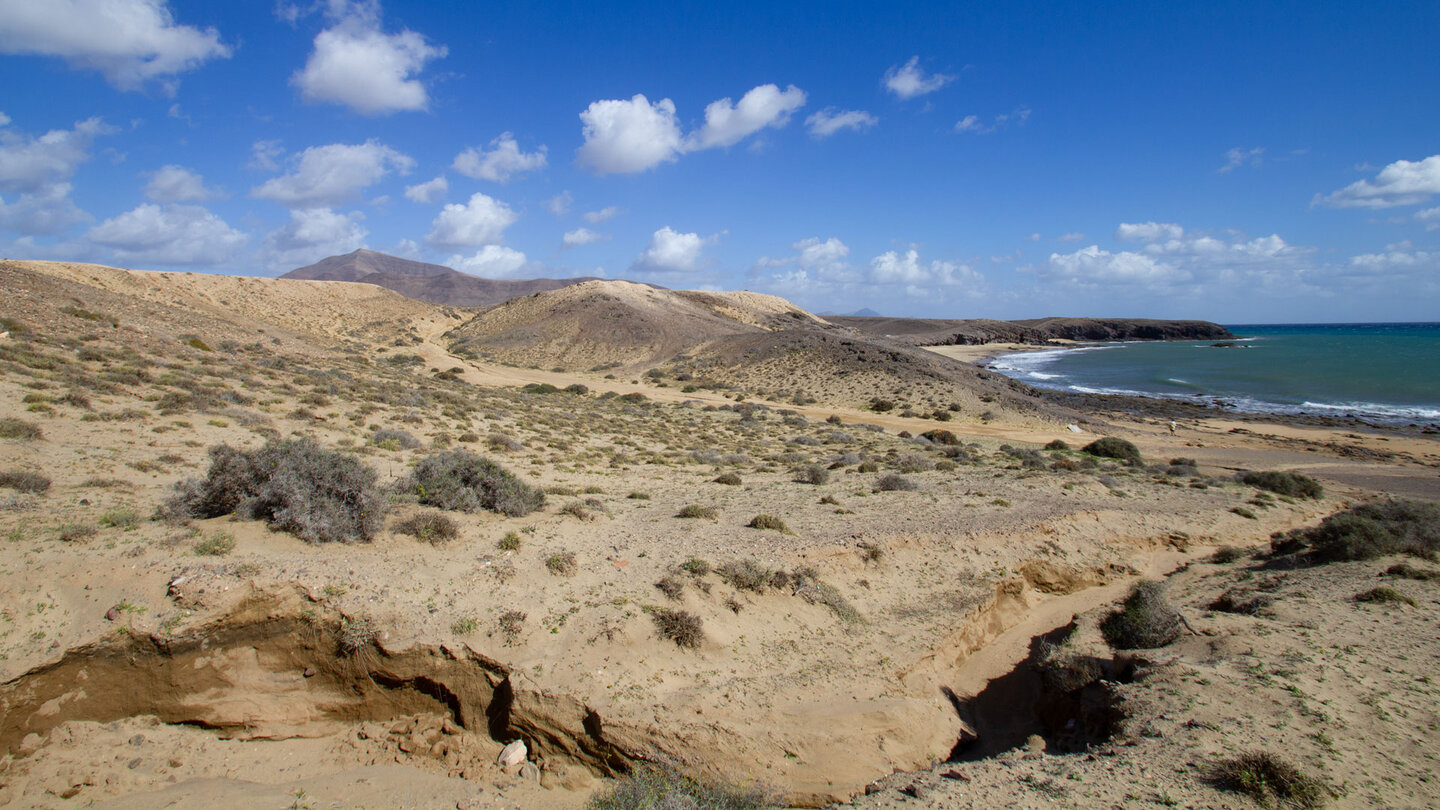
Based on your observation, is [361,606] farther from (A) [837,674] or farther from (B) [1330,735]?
(B) [1330,735]

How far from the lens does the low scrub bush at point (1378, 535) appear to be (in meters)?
11.6

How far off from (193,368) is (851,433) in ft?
79.4

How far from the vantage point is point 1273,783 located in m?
5.66

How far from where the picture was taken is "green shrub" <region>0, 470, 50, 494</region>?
915 cm

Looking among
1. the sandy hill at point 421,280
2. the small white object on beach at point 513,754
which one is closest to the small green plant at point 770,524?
the small white object on beach at point 513,754

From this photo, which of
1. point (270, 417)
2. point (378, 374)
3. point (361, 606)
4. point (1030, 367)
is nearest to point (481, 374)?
point (378, 374)

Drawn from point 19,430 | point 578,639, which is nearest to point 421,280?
point 19,430

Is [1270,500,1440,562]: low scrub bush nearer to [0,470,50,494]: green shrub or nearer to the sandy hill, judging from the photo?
[0,470,50,494]: green shrub

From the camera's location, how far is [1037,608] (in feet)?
38.7

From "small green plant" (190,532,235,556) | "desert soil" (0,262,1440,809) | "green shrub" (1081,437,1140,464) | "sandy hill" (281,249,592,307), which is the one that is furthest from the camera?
"sandy hill" (281,249,592,307)

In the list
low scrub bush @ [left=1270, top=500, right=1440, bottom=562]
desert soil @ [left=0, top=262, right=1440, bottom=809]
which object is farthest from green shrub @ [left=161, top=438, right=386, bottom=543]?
low scrub bush @ [left=1270, top=500, right=1440, bottom=562]

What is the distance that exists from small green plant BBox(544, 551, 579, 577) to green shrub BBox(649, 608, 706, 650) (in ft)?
5.32

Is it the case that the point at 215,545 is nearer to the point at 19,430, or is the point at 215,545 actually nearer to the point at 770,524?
the point at 19,430

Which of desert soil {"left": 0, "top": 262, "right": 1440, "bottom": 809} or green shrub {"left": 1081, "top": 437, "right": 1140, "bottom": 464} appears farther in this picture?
green shrub {"left": 1081, "top": 437, "right": 1140, "bottom": 464}
